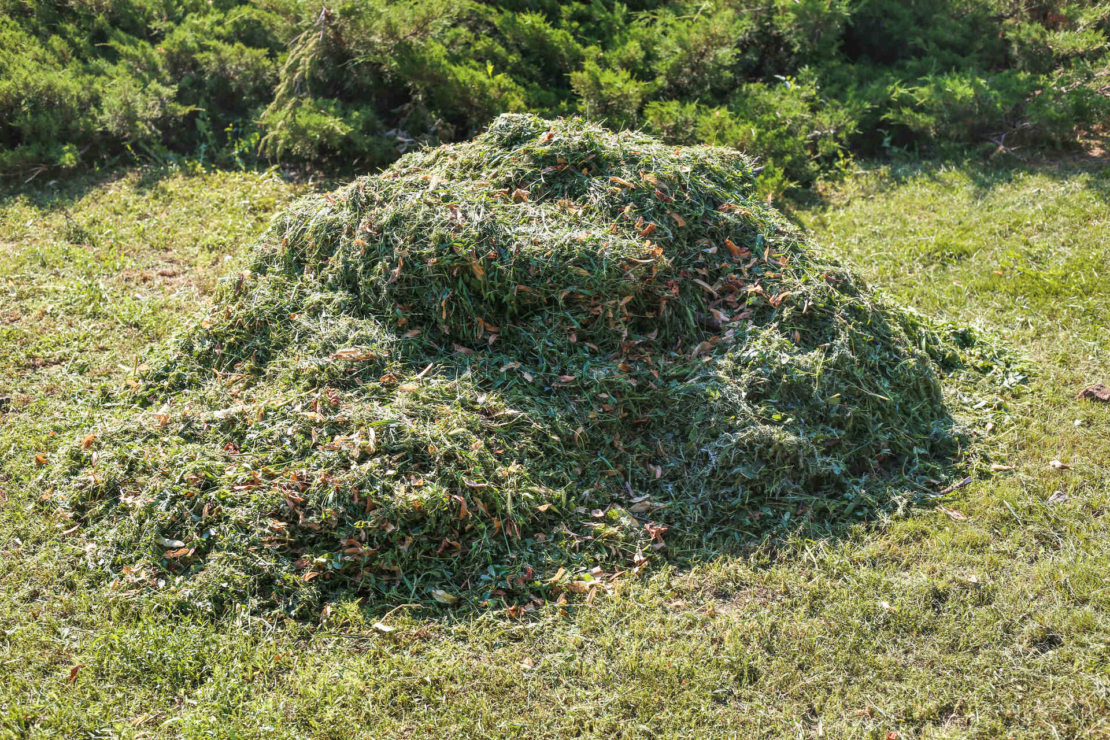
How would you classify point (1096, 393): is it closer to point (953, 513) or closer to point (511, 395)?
point (953, 513)

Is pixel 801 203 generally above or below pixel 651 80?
below

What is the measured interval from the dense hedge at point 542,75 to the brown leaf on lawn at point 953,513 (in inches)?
118

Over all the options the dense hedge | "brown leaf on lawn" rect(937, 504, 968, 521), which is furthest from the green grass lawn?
the dense hedge

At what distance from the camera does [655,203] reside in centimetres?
422

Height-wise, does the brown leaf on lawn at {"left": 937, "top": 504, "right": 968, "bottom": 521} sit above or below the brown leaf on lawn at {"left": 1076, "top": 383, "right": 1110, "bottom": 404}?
below

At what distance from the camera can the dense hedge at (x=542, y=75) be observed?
250 inches

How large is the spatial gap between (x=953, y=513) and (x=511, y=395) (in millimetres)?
2002

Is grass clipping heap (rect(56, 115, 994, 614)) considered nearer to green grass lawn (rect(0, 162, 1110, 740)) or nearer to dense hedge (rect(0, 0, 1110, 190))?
green grass lawn (rect(0, 162, 1110, 740))

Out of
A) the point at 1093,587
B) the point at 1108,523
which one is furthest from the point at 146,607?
the point at 1108,523

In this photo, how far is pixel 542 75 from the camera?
6.93 m

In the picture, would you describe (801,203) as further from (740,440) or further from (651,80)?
(740,440)

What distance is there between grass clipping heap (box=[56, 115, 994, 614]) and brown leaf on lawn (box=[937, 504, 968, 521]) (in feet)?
0.69

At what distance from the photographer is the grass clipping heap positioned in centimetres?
327

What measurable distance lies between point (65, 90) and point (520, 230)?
474 cm
